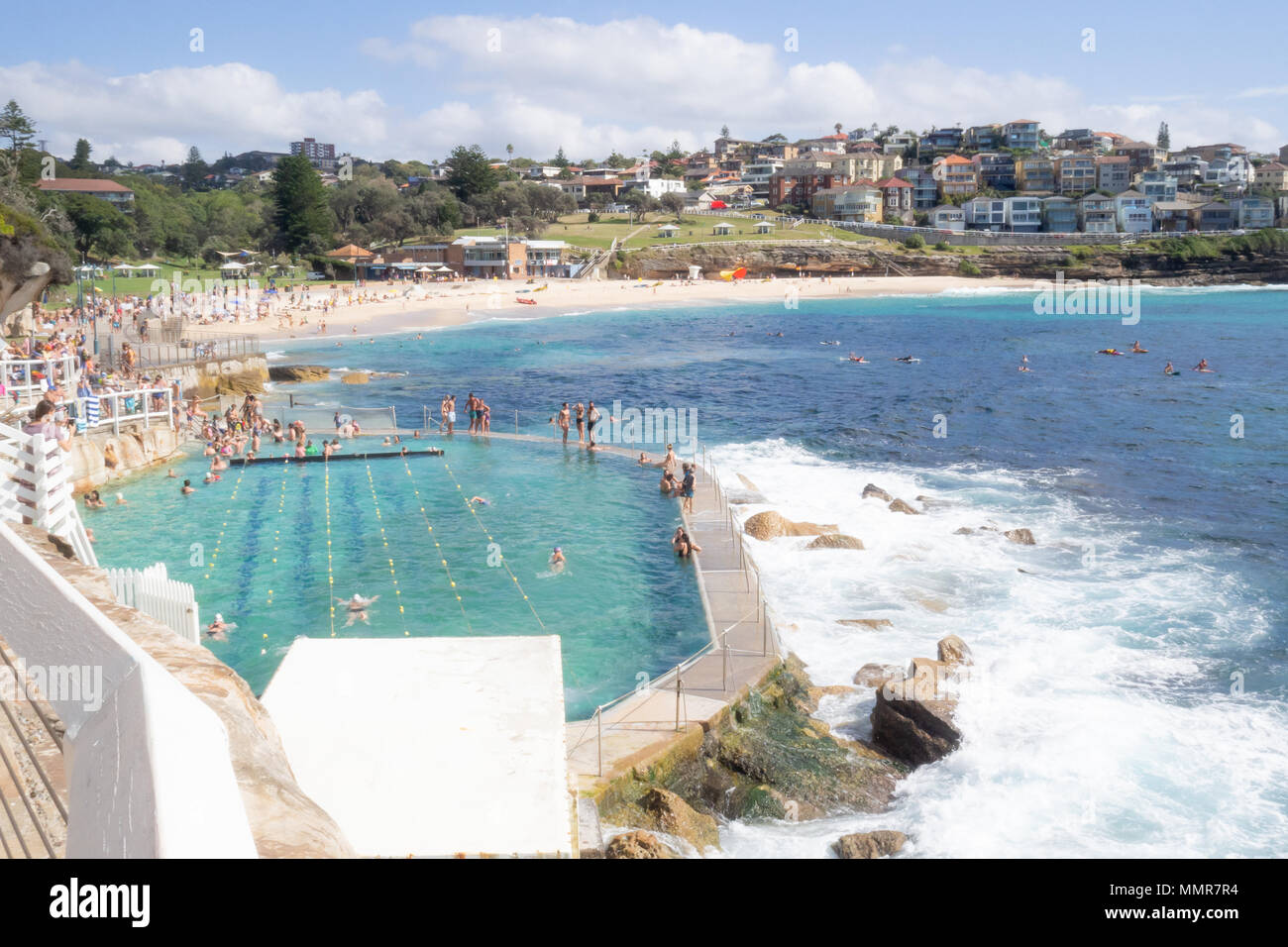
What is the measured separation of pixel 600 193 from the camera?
16238cm

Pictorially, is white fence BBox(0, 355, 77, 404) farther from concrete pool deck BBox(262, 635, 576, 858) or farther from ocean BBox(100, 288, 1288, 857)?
concrete pool deck BBox(262, 635, 576, 858)

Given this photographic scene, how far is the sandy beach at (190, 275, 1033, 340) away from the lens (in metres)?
67.0

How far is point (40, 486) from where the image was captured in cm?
1226

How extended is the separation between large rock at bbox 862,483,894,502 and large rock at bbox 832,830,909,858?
1480 cm

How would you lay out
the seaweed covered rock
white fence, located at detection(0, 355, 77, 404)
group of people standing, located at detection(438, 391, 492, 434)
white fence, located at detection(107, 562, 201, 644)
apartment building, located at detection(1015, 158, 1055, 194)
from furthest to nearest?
apartment building, located at detection(1015, 158, 1055, 194) → group of people standing, located at detection(438, 391, 492, 434) → white fence, located at detection(0, 355, 77, 404) → white fence, located at detection(107, 562, 201, 644) → the seaweed covered rock

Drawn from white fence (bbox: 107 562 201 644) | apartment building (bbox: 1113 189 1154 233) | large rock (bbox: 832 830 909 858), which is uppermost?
apartment building (bbox: 1113 189 1154 233)

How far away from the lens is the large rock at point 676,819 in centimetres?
1029

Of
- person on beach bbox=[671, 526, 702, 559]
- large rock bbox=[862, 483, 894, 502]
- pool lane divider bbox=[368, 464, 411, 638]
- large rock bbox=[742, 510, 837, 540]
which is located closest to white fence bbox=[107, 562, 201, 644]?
pool lane divider bbox=[368, 464, 411, 638]

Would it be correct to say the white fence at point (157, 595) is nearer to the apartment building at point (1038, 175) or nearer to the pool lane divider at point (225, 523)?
the pool lane divider at point (225, 523)

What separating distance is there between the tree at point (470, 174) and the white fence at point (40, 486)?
115 meters

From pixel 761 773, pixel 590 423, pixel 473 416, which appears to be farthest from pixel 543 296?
pixel 761 773

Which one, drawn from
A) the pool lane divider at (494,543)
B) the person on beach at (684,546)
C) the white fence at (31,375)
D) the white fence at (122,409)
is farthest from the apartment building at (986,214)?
the person on beach at (684,546)
